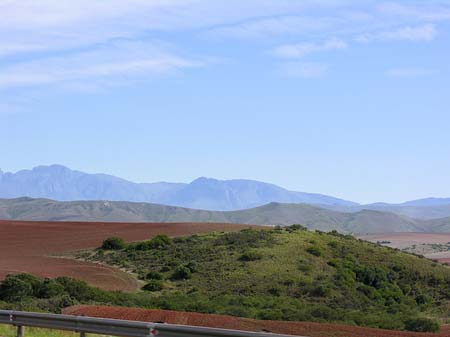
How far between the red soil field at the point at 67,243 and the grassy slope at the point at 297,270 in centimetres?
319

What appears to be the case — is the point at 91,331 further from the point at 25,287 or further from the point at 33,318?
the point at 25,287

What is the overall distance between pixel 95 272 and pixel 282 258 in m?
14.0

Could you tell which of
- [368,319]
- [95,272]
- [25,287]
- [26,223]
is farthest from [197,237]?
[368,319]

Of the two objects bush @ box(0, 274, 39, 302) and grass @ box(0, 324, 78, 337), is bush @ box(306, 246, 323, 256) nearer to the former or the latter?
bush @ box(0, 274, 39, 302)

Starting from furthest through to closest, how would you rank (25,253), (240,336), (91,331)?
(25,253)
(91,331)
(240,336)

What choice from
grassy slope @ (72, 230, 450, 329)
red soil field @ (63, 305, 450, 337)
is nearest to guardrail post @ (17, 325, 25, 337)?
red soil field @ (63, 305, 450, 337)

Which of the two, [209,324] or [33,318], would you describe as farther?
[209,324]

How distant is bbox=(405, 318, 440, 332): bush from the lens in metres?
25.5

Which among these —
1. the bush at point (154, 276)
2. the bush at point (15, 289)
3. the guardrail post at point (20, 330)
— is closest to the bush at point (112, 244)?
the bush at point (154, 276)

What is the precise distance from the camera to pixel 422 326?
25.9 m

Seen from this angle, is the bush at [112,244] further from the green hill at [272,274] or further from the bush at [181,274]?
the bush at [181,274]

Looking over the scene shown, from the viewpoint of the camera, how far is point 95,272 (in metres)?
51.0

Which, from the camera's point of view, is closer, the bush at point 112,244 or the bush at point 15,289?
the bush at point 15,289

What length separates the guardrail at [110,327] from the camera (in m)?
12.6
